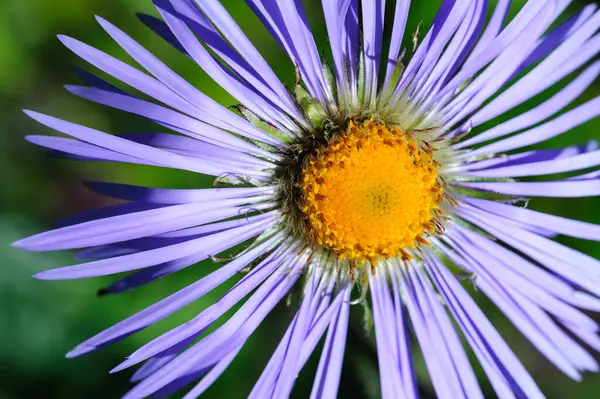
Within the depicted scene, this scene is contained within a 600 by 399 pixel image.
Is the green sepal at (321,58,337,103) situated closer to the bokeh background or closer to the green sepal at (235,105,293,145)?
the green sepal at (235,105,293,145)

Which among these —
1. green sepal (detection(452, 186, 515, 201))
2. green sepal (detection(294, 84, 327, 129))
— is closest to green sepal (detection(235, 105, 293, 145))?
green sepal (detection(294, 84, 327, 129))

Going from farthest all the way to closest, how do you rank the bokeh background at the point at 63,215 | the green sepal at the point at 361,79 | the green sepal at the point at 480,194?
the bokeh background at the point at 63,215, the green sepal at the point at 480,194, the green sepal at the point at 361,79

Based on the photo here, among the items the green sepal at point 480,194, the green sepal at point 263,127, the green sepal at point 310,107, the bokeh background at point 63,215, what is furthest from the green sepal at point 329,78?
the bokeh background at point 63,215

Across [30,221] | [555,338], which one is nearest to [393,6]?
[555,338]

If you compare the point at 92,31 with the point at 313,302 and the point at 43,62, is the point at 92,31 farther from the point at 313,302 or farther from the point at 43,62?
the point at 313,302

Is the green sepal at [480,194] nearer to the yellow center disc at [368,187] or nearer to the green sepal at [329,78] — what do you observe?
the yellow center disc at [368,187]

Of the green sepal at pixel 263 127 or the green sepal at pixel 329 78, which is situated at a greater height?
the green sepal at pixel 329 78

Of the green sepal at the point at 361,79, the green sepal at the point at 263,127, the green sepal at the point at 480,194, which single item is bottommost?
the green sepal at the point at 480,194
